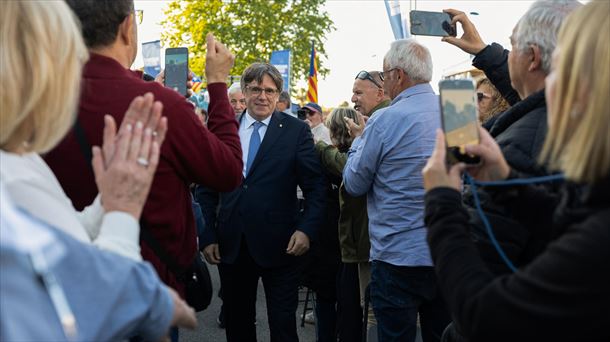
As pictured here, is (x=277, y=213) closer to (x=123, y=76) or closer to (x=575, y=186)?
(x=123, y=76)

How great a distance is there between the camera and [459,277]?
1641 mm

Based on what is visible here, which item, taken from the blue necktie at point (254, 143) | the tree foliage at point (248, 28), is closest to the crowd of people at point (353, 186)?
the blue necktie at point (254, 143)

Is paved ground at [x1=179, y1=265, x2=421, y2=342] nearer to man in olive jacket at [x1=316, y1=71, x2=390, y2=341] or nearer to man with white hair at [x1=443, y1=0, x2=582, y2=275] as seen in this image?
→ man in olive jacket at [x1=316, y1=71, x2=390, y2=341]

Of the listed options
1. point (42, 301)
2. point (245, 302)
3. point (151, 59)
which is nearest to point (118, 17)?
point (42, 301)

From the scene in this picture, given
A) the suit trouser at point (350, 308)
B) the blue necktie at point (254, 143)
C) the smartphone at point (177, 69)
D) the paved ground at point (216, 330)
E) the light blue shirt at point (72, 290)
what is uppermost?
the smartphone at point (177, 69)

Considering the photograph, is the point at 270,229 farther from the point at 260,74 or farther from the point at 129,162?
the point at 129,162

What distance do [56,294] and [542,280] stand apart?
1.01 metres

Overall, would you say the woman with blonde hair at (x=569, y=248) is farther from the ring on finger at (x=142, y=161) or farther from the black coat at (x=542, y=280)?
the ring on finger at (x=142, y=161)

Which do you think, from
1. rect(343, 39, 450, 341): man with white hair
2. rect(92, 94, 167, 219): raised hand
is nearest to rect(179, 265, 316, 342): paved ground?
rect(343, 39, 450, 341): man with white hair

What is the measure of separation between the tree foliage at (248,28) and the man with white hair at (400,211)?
1071 inches

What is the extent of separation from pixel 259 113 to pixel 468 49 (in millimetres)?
1864

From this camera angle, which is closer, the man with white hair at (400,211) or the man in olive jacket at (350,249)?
the man with white hair at (400,211)

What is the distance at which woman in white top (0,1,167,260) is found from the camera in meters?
1.53

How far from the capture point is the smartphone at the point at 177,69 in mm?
3131
